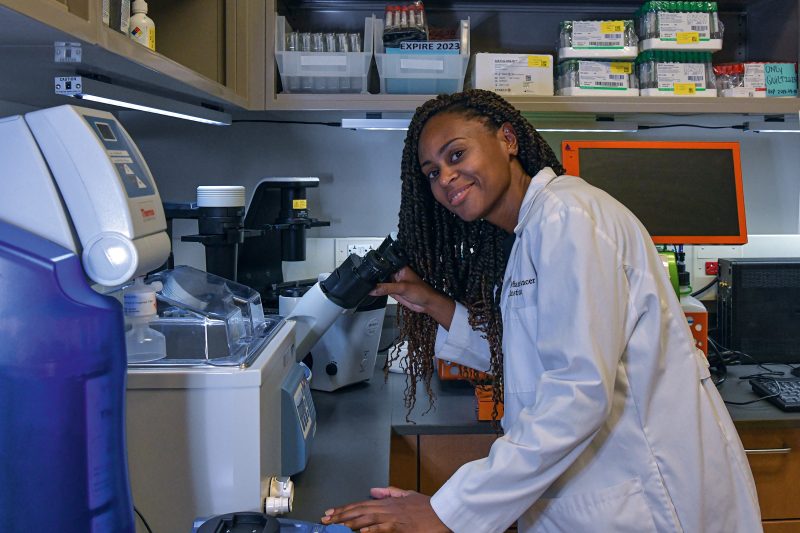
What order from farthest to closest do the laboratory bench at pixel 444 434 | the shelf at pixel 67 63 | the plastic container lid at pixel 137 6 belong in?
1. the laboratory bench at pixel 444 434
2. the plastic container lid at pixel 137 6
3. the shelf at pixel 67 63

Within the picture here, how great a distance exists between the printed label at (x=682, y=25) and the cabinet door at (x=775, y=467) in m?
1.05

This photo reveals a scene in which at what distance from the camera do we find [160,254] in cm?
87

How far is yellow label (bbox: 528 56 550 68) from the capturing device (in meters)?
2.08

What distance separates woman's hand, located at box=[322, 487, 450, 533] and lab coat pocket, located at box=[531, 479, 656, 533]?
21 centimetres

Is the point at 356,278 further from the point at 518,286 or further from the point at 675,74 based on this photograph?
the point at 675,74

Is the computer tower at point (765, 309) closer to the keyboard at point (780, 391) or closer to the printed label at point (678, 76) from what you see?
the keyboard at point (780, 391)

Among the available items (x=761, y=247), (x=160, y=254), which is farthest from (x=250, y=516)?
(x=761, y=247)

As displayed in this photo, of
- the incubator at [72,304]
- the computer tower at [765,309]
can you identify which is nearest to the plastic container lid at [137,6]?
the incubator at [72,304]

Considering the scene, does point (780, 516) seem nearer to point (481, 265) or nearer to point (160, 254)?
point (481, 265)

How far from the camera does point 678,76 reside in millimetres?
2094

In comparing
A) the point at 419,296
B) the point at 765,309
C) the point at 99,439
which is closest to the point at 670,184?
the point at 765,309

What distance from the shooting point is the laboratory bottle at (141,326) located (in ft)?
3.31

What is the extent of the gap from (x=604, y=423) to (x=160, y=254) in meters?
0.71

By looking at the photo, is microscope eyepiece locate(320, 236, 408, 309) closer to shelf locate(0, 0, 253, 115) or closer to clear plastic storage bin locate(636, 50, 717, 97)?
shelf locate(0, 0, 253, 115)
